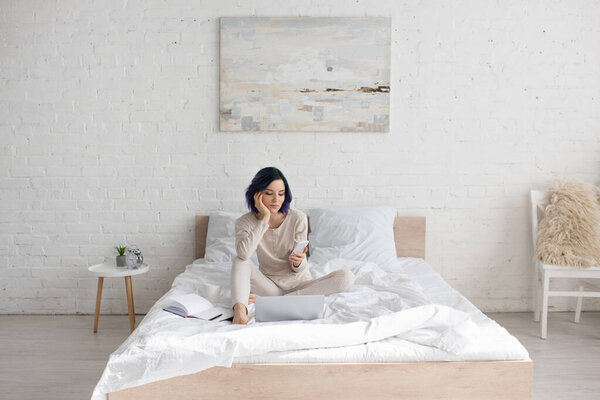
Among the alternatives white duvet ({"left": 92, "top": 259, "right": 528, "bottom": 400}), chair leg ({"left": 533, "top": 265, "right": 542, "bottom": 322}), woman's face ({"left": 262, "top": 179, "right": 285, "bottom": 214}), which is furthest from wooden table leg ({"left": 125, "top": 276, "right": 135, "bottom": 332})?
chair leg ({"left": 533, "top": 265, "right": 542, "bottom": 322})

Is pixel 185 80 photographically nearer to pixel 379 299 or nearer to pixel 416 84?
pixel 416 84

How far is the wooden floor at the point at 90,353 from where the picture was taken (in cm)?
254

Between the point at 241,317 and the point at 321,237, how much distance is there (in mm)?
1320

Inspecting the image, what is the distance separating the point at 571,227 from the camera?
3.39 metres

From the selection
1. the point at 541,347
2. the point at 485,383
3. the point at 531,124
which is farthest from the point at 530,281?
the point at 485,383

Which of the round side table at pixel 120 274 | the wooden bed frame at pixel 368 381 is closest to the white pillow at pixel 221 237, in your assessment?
the round side table at pixel 120 274

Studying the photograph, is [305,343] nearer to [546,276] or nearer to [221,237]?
[221,237]

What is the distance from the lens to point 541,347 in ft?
10.2

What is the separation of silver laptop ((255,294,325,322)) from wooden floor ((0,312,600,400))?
3.22 feet

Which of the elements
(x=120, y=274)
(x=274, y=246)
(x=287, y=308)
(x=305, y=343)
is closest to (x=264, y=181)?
(x=274, y=246)

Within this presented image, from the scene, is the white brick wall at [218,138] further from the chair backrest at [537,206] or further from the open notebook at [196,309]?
the open notebook at [196,309]

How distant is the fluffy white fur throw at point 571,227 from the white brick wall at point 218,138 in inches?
10.8

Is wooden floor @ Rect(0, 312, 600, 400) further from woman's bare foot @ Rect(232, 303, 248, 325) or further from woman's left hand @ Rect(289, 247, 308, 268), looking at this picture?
woman's left hand @ Rect(289, 247, 308, 268)

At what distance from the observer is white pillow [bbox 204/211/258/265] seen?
11.2 ft
